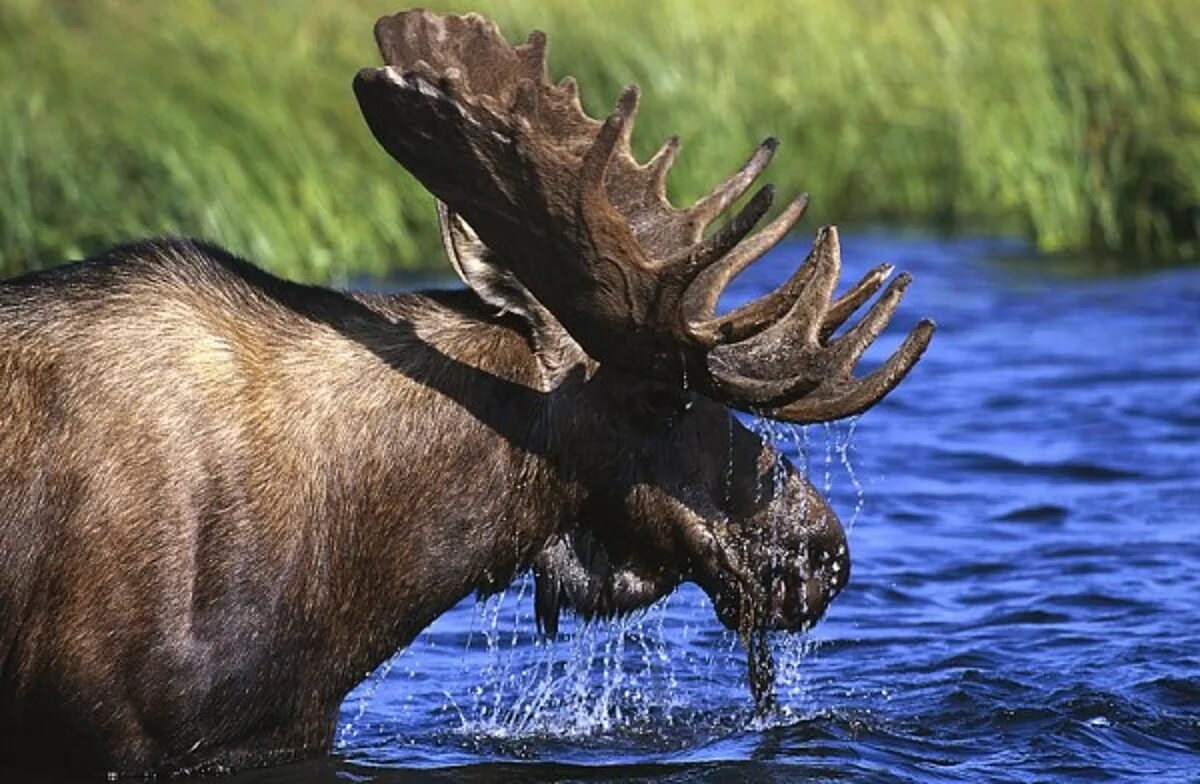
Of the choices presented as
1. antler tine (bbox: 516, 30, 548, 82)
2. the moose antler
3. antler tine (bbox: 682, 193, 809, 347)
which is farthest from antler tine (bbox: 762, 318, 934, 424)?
antler tine (bbox: 516, 30, 548, 82)

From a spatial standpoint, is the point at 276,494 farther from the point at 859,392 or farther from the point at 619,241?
the point at 859,392

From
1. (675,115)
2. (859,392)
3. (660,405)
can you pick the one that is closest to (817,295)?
(859,392)

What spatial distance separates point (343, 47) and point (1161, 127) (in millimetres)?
4683

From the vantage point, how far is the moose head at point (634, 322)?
19.4 ft

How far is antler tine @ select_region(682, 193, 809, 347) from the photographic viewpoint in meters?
5.95

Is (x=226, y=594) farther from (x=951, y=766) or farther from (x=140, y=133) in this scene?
(x=140, y=133)

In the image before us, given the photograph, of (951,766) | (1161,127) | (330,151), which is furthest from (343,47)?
(951,766)

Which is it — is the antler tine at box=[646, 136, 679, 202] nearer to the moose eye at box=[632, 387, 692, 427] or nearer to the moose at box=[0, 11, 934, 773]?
the moose at box=[0, 11, 934, 773]

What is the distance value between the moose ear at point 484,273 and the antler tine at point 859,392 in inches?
24.1

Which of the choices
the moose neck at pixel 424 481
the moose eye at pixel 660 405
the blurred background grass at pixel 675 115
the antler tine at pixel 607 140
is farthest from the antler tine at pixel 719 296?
the blurred background grass at pixel 675 115

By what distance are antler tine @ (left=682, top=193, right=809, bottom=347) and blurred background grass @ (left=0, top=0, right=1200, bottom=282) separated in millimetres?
7003

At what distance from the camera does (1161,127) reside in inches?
593

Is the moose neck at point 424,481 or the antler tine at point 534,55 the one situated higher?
the antler tine at point 534,55

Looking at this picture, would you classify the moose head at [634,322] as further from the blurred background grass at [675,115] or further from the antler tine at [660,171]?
the blurred background grass at [675,115]
